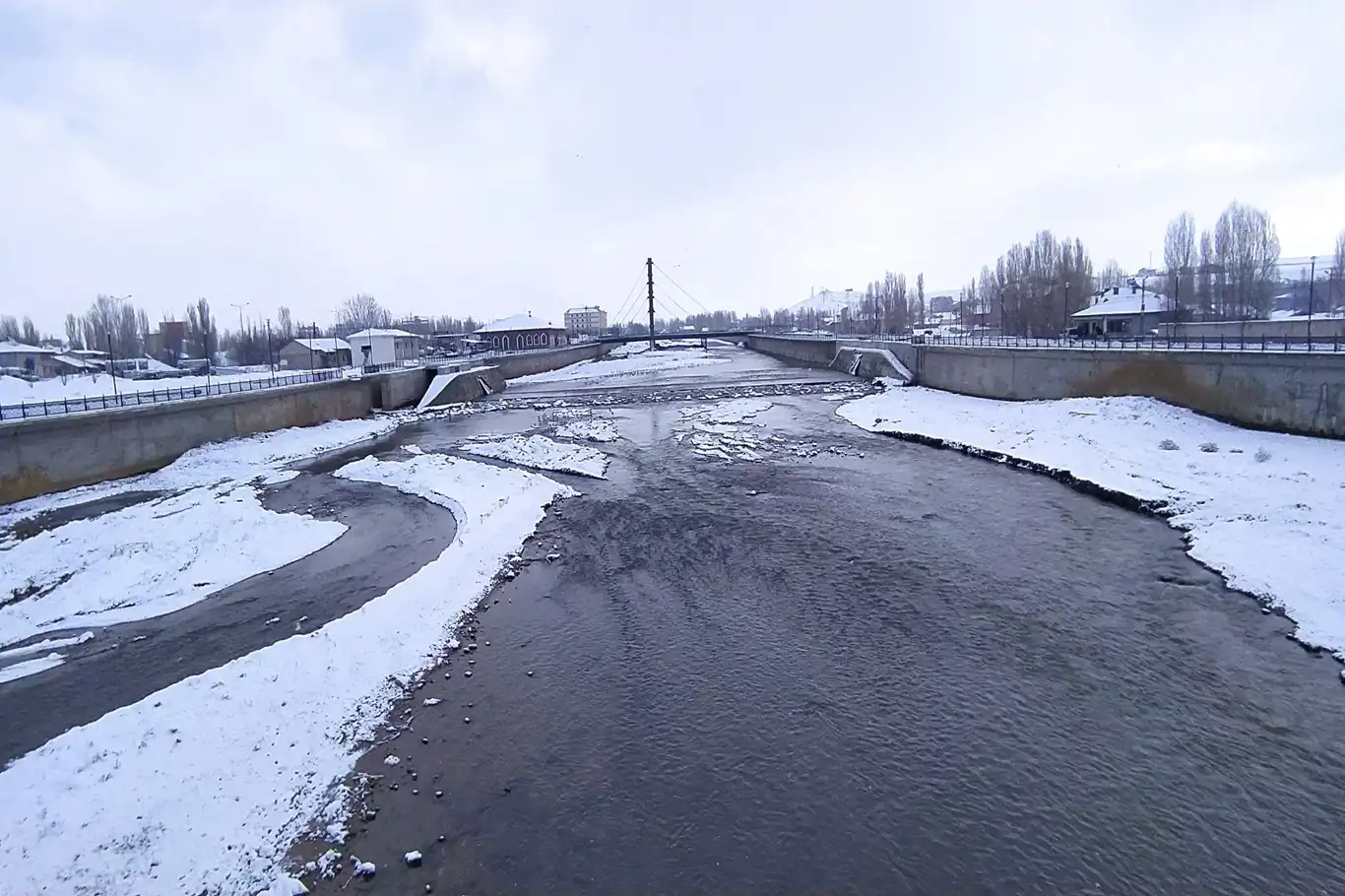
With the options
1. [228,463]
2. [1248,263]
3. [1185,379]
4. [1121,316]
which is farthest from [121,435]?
[1248,263]

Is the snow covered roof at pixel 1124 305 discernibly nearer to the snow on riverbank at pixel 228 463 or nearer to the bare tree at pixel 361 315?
the snow on riverbank at pixel 228 463

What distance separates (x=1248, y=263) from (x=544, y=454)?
68.0 metres

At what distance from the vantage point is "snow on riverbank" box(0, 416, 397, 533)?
85.0 feet

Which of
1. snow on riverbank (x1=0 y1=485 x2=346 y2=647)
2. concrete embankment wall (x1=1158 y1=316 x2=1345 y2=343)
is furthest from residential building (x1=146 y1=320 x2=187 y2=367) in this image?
concrete embankment wall (x1=1158 y1=316 x2=1345 y2=343)

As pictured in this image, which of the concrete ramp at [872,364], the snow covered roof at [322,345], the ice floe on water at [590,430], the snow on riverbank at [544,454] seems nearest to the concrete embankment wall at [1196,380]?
the concrete ramp at [872,364]

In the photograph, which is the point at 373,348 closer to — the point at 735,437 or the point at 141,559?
the point at 735,437

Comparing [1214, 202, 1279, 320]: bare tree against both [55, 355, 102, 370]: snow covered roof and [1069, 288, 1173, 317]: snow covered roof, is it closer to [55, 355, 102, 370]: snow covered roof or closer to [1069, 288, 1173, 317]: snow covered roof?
[1069, 288, 1173, 317]: snow covered roof

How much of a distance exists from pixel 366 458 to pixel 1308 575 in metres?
31.3

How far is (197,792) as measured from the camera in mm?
9172

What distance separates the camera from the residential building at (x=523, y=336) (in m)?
123

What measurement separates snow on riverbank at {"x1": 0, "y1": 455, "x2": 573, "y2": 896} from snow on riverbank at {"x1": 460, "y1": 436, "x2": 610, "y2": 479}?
14.9 metres

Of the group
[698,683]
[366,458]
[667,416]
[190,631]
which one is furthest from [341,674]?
[667,416]

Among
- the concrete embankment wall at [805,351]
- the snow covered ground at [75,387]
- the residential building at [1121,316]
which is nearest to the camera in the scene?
the snow covered ground at [75,387]

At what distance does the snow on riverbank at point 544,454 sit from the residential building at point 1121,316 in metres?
35.0
